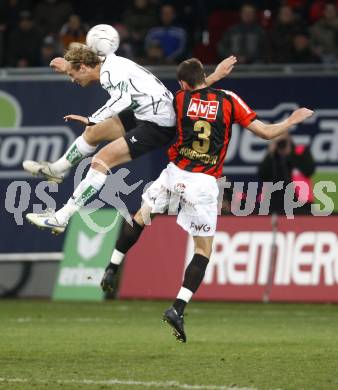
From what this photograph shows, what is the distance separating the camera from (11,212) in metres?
19.5

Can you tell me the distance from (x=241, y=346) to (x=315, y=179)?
6.73 m

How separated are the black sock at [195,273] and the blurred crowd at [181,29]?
830 centimetres

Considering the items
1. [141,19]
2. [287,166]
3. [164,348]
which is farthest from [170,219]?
[164,348]

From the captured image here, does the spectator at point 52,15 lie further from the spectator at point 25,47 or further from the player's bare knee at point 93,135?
the player's bare knee at point 93,135

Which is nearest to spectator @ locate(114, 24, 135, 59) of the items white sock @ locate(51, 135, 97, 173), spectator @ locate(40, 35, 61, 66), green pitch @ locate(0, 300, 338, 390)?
spectator @ locate(40, 35, 61, 66)

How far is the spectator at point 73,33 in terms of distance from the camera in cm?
2080

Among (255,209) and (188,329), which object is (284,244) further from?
(188,329)

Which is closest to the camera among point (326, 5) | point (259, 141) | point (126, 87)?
point (126, 87)

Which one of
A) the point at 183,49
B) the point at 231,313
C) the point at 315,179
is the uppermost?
the point at 183,49

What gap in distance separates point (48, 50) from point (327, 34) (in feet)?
15.4

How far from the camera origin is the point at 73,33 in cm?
2092

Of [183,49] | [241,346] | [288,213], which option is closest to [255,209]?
[288,213]

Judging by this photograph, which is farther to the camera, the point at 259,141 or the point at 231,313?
the point at 259,141

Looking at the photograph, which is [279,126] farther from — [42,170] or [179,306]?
[42,170]
